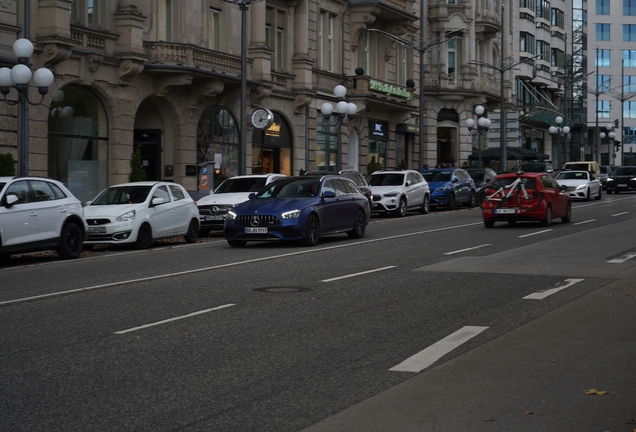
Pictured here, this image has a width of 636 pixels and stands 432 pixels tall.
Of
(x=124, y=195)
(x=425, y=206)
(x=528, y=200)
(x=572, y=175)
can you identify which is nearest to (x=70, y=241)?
(x=124, y=195)

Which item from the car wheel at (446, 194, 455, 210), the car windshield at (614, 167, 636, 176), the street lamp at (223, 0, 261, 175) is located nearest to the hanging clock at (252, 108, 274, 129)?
the street lamp at (223, 0, 261, 175)

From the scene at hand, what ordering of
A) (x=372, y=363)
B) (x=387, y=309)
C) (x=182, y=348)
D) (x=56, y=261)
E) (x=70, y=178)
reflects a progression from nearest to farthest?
1. (x=372, y=363)
2. (x=182, y=348)
3. (x=387, y=309)
4. (x=56, y=261)
5. (x=70, y=178)

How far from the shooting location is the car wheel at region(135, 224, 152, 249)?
24.0m

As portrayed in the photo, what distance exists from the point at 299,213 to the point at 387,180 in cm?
1811

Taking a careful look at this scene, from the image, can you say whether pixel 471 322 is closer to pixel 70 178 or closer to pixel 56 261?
pixel 56 261

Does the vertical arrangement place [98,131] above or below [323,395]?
above

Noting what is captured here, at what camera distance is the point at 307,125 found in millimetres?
48531

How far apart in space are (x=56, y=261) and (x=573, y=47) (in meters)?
103

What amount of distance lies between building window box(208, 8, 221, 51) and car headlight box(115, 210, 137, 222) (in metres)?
18.1

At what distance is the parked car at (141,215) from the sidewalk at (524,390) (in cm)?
1398

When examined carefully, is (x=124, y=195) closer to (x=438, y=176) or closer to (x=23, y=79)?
(x=23, y=79)

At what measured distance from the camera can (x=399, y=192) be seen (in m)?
39.6

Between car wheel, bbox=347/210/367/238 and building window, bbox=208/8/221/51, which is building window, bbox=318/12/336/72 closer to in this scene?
building window, bbox=208/8/221/51

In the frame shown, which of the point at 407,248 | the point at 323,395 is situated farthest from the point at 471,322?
the point at 407,248
